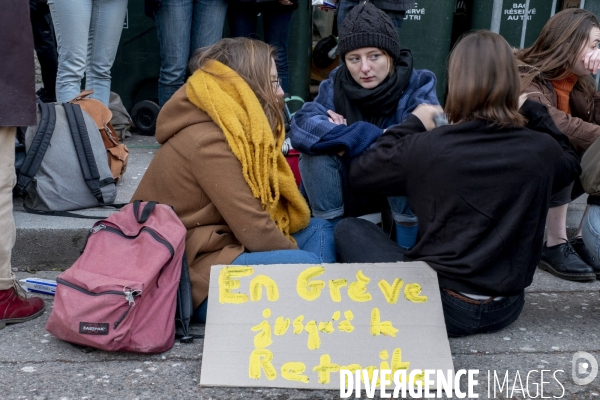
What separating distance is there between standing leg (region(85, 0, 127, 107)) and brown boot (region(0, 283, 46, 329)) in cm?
165

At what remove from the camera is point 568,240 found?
11.7ft

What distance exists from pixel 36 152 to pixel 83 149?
0.23 meters

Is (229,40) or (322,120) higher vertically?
(229,40)

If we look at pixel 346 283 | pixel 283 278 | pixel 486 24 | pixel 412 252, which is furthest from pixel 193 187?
pixel 486 24

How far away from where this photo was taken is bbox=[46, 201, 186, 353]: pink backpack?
239cm

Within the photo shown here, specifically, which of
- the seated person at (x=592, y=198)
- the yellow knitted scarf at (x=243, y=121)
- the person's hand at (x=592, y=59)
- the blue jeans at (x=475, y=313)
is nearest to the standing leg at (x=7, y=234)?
the yellow knitted scarf at (x=243, y=121)

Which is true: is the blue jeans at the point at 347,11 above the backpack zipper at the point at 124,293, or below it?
above

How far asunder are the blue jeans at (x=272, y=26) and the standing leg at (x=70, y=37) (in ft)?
3.18

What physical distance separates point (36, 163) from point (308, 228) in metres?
1.37

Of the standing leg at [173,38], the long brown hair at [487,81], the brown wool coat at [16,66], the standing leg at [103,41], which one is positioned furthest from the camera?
the standing leg at [173,38]

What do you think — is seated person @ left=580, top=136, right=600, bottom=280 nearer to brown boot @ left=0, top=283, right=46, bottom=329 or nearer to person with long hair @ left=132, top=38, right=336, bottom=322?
person with long hair @ left=132, top=38, right=336, bottom=322

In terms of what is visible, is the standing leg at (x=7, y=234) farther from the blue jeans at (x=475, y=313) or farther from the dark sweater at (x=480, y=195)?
the blue jeans at (x=475, y=313)

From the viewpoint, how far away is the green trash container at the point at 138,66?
16.9 feet

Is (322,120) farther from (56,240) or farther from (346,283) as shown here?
(56,240)
